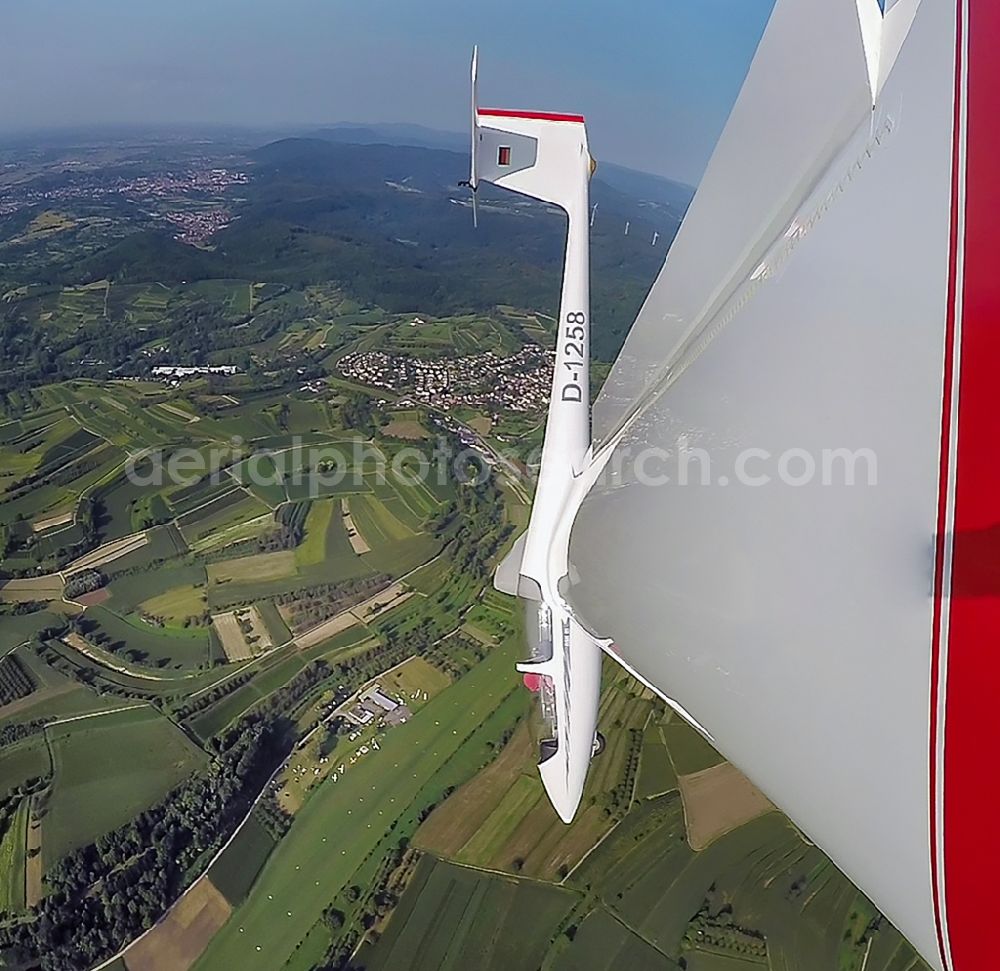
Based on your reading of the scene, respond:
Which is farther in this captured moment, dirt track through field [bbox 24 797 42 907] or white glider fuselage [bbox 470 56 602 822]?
dirt track through field [bbox 24 797 42 907]

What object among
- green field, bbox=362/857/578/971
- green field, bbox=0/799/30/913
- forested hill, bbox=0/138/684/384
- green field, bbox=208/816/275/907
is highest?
forested hill, bbox=0/138/684/384

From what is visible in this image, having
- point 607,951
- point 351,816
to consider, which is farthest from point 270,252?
point 607,951

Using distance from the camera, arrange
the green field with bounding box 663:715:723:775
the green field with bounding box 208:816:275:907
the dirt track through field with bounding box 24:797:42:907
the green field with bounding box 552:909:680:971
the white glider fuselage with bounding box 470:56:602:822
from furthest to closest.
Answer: the green field with bounding box 663:715:723:775 → the green field with bounding box 208:816:275:907 → the dirt track through field with bounding box 24:797:42:907 → the green field with bounding box 552:909:680:971 → the white glider fuselage with bounding box 470:56:602:822

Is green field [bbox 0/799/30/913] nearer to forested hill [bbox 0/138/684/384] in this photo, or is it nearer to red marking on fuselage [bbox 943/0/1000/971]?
red marking on fuselage [bbox 943/0/1000/971]

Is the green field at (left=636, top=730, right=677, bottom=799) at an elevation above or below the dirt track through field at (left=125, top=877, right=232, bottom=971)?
above

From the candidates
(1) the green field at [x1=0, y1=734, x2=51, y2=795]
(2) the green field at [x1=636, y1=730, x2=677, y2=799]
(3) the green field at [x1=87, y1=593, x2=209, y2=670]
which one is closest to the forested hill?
(2) the green field at [x1=636, y1=730, x2=677, y2=799]

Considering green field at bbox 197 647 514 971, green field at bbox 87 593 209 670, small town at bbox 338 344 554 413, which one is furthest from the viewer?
small town at bbox 338 344 554 413

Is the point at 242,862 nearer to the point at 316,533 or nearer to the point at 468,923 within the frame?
the point at 468,923

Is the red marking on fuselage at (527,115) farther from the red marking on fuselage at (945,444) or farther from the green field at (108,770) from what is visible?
the green field at (108,770)

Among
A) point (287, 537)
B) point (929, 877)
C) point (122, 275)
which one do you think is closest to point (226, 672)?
point (287, 537)
